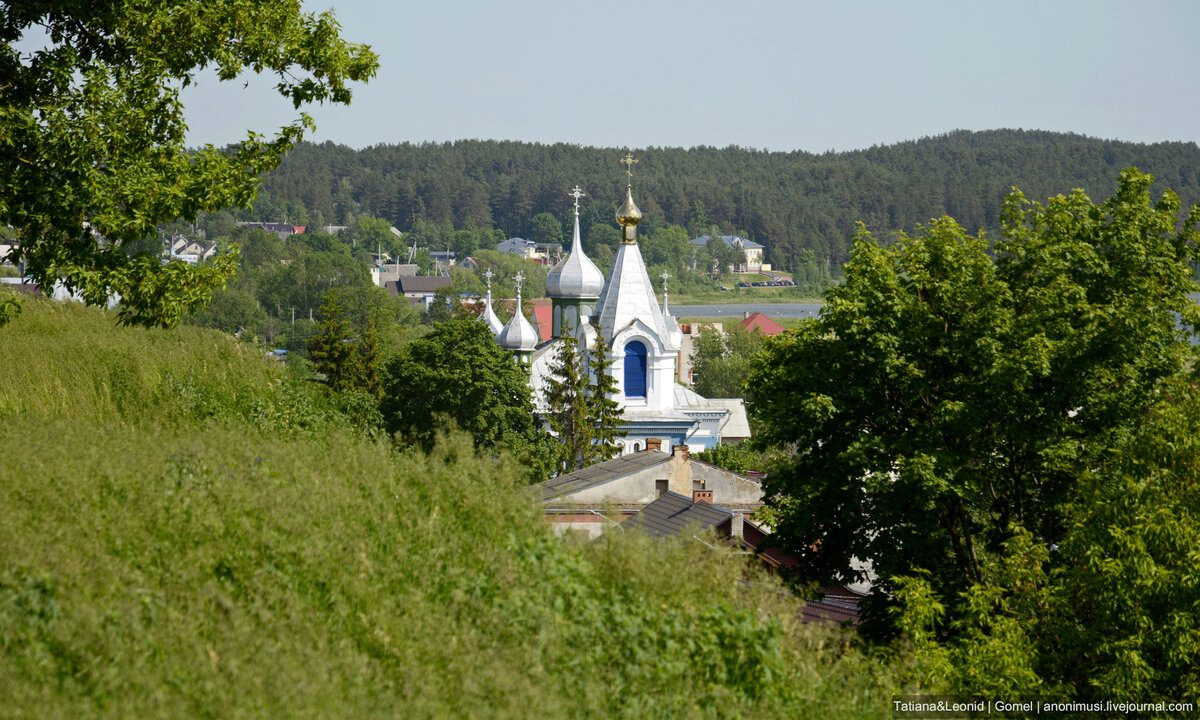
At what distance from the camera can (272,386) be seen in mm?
11773

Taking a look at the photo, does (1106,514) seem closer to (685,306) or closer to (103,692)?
(103,692)

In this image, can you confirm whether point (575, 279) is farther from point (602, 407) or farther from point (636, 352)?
point (602, 407)

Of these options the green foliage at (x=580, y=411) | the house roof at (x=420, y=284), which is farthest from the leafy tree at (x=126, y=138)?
the house roof at (x=420, y=284)

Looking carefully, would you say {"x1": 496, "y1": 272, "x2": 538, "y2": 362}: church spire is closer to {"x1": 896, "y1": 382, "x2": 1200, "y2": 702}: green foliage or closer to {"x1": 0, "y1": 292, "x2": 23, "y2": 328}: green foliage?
{"x1": 896, "y1": 382, "x2": 1200, "y2": 702}: green foliage

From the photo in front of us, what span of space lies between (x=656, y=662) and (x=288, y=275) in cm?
11103

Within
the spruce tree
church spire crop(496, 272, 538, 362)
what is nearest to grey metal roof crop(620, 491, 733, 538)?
church spire crop(496, 272, 538, 362)

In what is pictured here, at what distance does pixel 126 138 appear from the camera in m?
9.30

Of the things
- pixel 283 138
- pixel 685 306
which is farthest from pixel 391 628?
pixel 685 306

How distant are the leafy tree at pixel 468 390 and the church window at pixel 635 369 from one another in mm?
5751

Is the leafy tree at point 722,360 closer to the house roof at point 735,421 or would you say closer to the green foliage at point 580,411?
the house roof at point 735,421

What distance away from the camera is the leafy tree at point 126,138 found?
9.08 metres

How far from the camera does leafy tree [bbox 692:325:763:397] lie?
77688 mm

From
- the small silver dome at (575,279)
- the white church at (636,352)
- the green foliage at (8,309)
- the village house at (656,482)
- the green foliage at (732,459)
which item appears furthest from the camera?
the small silver dome at (575,279)

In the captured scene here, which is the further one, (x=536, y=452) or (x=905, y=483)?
(x=536, y=452)
